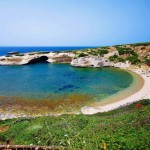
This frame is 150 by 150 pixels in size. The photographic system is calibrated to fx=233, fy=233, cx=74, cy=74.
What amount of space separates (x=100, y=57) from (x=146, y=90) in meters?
42.7

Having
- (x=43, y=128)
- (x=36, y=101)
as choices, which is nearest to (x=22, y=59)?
(x=36, y=101)

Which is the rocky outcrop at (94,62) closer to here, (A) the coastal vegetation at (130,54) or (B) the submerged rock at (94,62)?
(B) the submerged rock at (94,62)

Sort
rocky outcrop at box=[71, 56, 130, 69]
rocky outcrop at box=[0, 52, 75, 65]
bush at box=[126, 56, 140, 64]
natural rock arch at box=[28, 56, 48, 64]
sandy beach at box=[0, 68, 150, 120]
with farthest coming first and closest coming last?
1. natural rock arch at box=[28, 56, 48, 64]
2. rocky outcrop at box=[0, 52, 75, 65]
3. rocky outcrop at box=[71, 56, 130, 69]
4. bush at box=[126, 56, 140, 64]
5. sandy beach at box=[0, 68, 150, 120]

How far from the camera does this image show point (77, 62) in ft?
284

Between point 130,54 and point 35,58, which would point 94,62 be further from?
point 35,58

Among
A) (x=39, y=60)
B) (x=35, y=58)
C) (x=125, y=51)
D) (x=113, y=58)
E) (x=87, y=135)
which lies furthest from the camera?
(x=39, y=60)

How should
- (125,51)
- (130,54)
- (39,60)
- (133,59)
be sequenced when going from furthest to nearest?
(39,60)
(125,51)
(130,54)
(133,59)

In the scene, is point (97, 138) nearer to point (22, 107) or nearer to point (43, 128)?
point (43, 128)

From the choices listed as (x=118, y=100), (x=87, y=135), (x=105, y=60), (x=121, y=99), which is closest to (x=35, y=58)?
(x=105, y=60)

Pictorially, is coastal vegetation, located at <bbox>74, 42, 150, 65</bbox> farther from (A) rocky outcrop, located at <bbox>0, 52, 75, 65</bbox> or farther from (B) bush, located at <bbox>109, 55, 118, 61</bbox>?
(A) rocky outcrop, located at <bbox>0, 52, 75, 65</bbox>

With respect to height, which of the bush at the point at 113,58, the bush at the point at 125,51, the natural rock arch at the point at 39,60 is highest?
the bush at the point at 125,51

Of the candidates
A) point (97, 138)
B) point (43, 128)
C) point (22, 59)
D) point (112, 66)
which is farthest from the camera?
point (22, 59)

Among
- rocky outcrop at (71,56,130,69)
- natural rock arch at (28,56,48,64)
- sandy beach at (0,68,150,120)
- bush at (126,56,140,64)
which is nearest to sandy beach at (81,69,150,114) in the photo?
sandy beach at (0,68,150,120)

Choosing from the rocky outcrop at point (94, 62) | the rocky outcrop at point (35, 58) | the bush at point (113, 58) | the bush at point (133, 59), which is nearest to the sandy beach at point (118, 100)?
the bush at point (133, 59)
